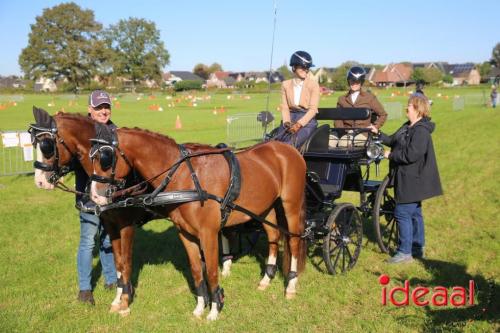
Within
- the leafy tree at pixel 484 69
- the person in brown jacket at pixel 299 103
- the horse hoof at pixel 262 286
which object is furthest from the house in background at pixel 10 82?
the horse hoof at pixel 262 286

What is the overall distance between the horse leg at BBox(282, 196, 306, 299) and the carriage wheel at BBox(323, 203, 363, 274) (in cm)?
33

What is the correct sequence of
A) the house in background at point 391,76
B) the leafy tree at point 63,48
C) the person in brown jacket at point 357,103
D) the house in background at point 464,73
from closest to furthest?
1. the person in brown jacket at point 357,103
2. the leafy tree at point 63,48
3. the house in background at point 391,76
4. the house in background at point 464,73

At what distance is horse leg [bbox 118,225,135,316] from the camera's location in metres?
4.71

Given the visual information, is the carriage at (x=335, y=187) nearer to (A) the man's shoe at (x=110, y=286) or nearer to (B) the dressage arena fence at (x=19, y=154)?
(A) the man's shoe at (x=110, y=286)

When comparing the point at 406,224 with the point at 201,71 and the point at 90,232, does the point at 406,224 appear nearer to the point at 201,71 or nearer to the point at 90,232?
the point at 90,232

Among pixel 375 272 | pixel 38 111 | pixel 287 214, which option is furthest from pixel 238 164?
pixel 375 272

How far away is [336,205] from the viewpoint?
597cm

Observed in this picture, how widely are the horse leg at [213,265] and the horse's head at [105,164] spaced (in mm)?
1007

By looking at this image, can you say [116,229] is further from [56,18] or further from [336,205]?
[56,18]

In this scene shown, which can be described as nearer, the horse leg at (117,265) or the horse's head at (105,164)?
the horse's head at (105,164)

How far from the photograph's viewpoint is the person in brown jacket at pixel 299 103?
223 inches

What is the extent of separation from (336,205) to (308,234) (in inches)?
27.1

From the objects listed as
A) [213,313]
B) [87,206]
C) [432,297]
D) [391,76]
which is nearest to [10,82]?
[391,76]

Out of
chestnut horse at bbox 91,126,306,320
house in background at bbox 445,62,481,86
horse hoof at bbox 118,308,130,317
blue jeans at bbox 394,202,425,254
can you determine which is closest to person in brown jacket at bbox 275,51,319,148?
chestnut horse at bbox 91,126,306,320
